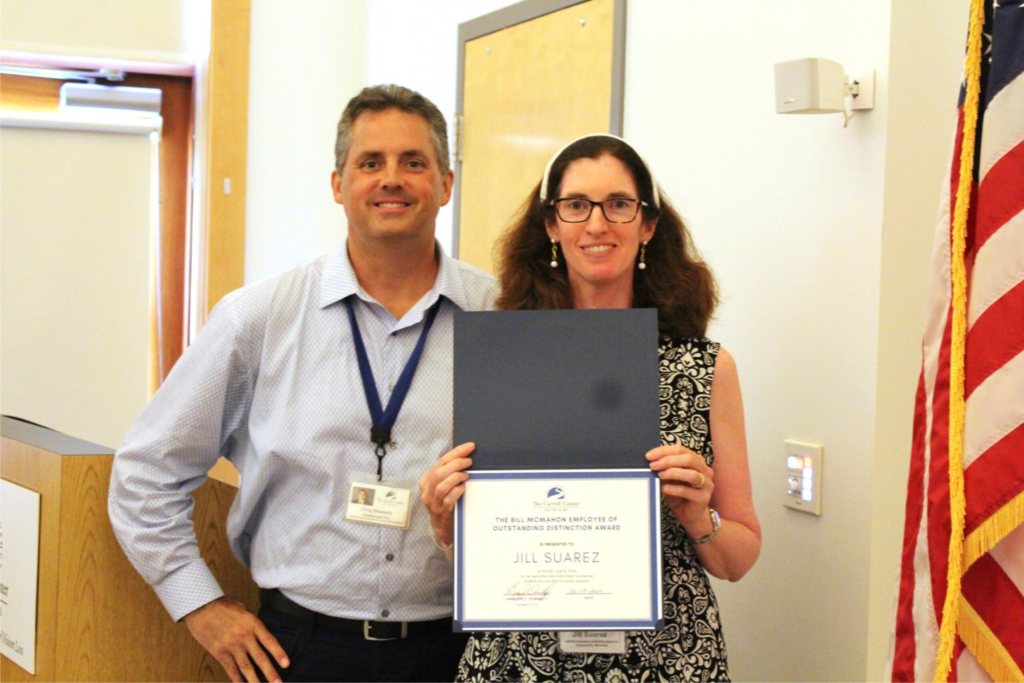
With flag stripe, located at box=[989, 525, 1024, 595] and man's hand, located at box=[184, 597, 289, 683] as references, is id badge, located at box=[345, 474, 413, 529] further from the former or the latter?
flag stripe, located at box=[989, 525, 1024, 595]

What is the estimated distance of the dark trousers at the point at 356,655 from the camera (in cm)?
188

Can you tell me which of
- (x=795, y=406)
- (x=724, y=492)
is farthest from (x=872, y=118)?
(x=724, y=492)

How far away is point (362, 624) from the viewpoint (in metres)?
1.88

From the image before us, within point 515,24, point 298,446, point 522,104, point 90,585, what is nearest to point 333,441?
point 298,446

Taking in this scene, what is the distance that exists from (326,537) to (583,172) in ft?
2.80

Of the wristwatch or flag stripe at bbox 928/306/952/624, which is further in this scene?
the wristwatch

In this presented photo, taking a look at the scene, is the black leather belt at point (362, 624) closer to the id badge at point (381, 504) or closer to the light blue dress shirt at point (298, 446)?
the light blue dress shirt at point (298, 446)

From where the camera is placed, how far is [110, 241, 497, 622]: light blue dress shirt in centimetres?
189

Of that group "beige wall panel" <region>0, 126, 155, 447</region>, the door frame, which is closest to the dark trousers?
the door frame

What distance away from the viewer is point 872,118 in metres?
2.08

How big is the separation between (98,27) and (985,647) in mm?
4638

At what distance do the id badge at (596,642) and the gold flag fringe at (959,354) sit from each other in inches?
19.5

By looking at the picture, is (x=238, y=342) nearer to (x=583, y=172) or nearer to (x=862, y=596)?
(x=583, y=172)

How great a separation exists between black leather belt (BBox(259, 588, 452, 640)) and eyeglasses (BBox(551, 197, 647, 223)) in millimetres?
825
